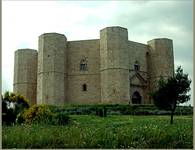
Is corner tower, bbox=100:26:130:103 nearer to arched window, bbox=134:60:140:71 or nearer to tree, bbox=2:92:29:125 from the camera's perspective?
arched window, bbox=134:60:140:71

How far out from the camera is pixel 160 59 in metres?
43.2

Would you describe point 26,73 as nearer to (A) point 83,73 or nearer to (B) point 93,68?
(A) point 83,73

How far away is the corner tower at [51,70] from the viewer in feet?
128

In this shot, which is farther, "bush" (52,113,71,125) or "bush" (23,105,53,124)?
"bush" (23,105,53,124)

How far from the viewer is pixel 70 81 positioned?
40.8 meters

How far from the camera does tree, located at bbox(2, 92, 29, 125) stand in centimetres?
1666

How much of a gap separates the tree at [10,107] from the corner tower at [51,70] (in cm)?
1764

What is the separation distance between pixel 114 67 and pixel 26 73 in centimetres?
1077

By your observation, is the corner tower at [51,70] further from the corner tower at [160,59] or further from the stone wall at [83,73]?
the corner tower at [160,59]

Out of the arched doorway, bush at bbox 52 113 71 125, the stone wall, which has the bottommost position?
bush at bbox 52 113 71 125

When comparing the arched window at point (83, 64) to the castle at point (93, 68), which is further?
the arched window at point (83, 64)

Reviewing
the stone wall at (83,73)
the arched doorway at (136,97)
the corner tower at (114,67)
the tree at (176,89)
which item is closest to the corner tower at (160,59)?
the arched doorway at (136,97)

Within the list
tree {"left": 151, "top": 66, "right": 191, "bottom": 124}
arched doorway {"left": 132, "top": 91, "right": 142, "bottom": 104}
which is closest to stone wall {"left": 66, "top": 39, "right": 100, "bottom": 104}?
arched doorway {"left": 132, "top": 91, "right": 142, "bottom": 104}

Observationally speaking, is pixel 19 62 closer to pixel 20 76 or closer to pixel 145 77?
pixel 20 76
